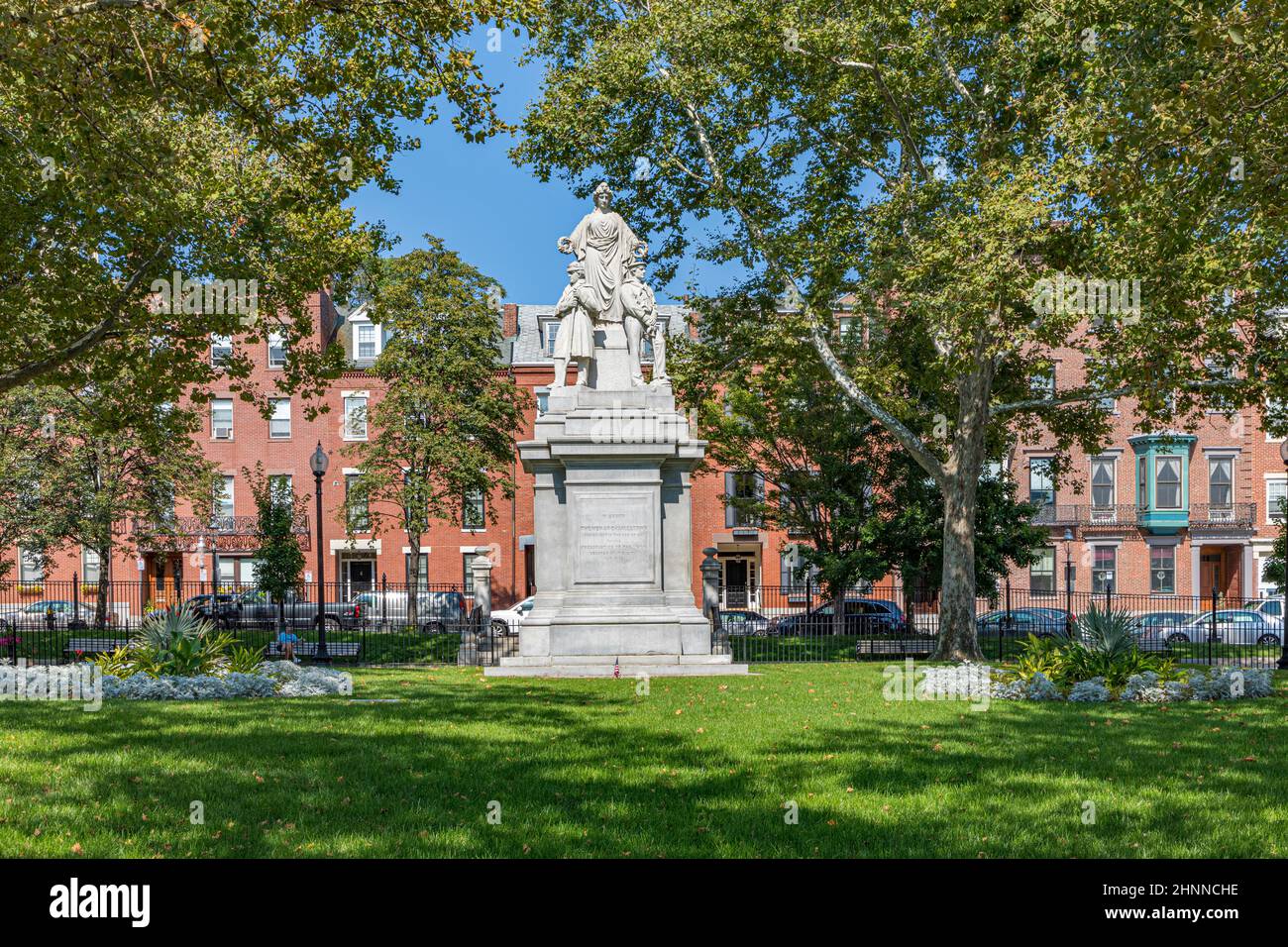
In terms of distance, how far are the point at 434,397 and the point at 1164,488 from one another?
1434 inches

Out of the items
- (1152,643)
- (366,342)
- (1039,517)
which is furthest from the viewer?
(366,342)

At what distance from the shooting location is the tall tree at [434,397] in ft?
123

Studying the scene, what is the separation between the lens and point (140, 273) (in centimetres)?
1912

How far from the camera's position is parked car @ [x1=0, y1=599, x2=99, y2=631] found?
2653 centimetres

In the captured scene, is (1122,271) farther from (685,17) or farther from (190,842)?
(190,842)

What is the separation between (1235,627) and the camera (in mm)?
33594

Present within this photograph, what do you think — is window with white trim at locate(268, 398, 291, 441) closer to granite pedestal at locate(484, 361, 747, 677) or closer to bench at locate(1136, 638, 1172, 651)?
granite pedestal at locate(484, 361, 747, 677)

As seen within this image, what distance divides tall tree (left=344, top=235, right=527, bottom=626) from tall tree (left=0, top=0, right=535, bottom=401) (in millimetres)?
13879

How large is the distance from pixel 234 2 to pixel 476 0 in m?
3.28

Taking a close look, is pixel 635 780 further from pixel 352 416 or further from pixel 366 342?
pixel 366 342

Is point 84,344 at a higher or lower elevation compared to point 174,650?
higher

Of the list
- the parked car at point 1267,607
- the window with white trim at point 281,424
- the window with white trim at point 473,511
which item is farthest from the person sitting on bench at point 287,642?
the parked car at point 1267,607

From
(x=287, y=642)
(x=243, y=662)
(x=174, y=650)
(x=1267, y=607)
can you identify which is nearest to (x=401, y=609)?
(x=287, y=642)

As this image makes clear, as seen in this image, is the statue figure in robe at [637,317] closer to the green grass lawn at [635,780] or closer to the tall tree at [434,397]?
the green grass lawn at [635,780]
